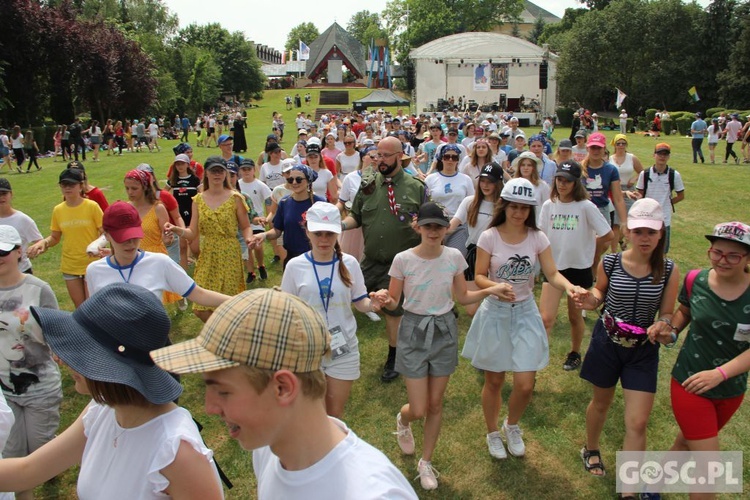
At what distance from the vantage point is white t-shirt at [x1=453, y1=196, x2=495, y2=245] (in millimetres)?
6531

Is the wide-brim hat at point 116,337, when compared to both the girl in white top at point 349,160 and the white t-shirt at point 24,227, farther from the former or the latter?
the girl in white top at point 349,160

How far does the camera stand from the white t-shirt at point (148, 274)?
4.16m

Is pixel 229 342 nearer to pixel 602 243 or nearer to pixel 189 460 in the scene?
pixel 189 460

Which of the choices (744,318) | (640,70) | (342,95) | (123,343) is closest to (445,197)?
(744,318)

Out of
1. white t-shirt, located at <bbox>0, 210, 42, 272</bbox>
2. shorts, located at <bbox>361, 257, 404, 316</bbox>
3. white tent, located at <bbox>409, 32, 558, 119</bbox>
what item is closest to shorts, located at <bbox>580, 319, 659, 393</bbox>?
shorts, located at <bbox>361, 257, 404, 316</bbox>

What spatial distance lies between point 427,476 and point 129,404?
286cm

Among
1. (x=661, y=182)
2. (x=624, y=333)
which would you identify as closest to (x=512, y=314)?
(x=624, y=333)

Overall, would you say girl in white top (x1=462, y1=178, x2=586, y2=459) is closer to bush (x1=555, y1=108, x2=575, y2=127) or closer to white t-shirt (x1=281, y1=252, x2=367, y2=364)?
white t-shirt (x1=281, y1=252, x2=367, y2=364)

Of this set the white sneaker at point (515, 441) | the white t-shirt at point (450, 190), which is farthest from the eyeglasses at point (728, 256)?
the white t-shirt at point (450, 190)

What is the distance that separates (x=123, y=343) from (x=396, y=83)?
91.1m

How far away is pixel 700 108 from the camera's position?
175ft

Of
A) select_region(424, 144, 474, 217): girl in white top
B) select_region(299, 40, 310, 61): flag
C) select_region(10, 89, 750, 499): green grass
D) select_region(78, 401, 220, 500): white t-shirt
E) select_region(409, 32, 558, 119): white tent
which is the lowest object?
select_region(10, 89, 750, 499): green grass

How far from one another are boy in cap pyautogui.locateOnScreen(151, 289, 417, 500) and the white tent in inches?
2012

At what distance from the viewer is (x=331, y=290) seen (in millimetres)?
4309
